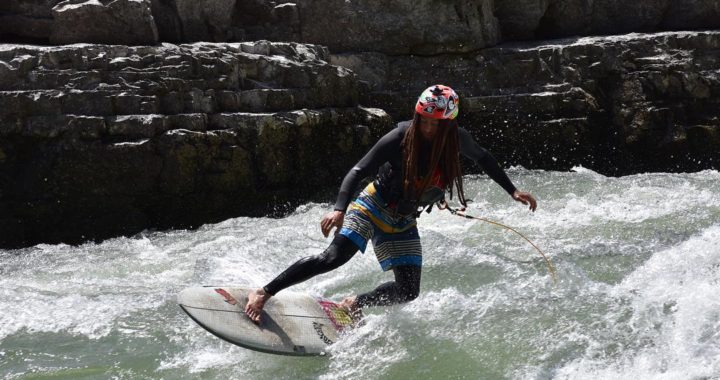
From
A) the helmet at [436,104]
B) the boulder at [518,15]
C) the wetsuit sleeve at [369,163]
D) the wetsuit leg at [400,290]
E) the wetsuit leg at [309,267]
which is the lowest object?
the wetsuit leg at [400,290]

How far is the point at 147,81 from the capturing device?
8906 millimetres

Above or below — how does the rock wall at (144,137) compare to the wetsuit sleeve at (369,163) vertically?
below

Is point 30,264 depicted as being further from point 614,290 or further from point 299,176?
point 614,290

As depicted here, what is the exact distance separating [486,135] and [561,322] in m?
8.18

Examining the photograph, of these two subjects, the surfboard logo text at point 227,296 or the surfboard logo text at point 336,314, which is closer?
the surfboard logo text at point 227,296

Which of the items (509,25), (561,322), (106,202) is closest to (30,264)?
(106,202)

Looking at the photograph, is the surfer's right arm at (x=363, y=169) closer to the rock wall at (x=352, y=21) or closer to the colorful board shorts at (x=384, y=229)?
the colorful board shorts at (x=384, y=229)

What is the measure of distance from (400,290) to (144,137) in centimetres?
492

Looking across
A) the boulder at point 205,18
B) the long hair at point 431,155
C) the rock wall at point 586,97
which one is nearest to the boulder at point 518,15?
the rock wall at point 586,97

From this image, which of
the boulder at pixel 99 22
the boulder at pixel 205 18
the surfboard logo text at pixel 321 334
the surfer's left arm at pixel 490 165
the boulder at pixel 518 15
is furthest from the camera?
the boulder at pixel 518 15

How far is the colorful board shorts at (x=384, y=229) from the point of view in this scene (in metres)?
4.64

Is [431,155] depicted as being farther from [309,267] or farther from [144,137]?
[144,137]

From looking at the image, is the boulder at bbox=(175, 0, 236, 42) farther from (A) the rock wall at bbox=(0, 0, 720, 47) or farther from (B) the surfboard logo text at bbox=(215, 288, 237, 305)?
(B) the surfboard logo text at bbox=(215, 288, 237, 305)

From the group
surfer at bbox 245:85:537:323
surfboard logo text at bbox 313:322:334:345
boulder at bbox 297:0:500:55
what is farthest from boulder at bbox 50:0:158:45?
surfboard logo text at bbox 313:322:334:345
